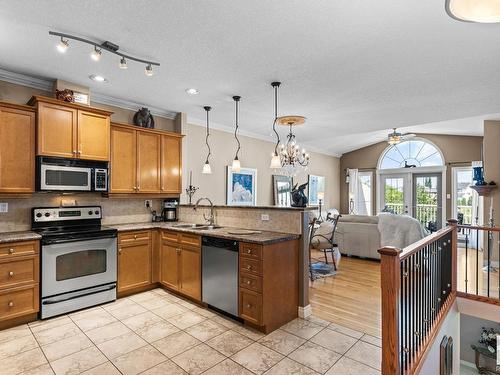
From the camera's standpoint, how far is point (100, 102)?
13.2 feet

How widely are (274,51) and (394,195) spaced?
8.17m

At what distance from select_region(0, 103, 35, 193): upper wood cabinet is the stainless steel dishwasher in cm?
209

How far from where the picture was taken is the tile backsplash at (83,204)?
3.32 meters

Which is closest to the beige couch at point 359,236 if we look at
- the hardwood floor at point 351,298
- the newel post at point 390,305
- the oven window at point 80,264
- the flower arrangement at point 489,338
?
the hardwood floor at point 351,298

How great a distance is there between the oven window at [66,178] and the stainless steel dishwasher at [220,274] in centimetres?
171

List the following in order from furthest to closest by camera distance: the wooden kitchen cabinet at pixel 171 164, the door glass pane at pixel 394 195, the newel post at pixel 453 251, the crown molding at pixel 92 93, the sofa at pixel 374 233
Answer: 1. the door glass pane at pixel 394 195
2. the sofa at pixel 374 233
3. the wooden kitchen cabinet at pixel 171 164
4. the newel post at pixel 453 251
5. the crown molding at pixel 92 93

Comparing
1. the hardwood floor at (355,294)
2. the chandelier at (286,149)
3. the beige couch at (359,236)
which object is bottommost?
the hardwood floor at (355,294)

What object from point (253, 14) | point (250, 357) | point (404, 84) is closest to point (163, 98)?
point (253, 14)

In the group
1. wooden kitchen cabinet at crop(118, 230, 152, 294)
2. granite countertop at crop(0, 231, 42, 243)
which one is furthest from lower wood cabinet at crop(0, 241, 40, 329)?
wooden kitchen cabinet at crop(118, 230, 152, 294)

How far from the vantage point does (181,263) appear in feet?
12.0

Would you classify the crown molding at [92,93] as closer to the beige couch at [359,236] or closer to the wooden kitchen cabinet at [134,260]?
the wooden kitchen cabinet at [134,260]

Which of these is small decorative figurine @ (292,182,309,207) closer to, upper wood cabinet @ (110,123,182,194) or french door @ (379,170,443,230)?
upper wood cabinet @ (110,123,182,194)

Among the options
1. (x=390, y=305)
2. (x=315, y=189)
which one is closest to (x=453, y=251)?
(x=390, y=305)

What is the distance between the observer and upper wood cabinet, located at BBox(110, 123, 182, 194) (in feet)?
13.0
